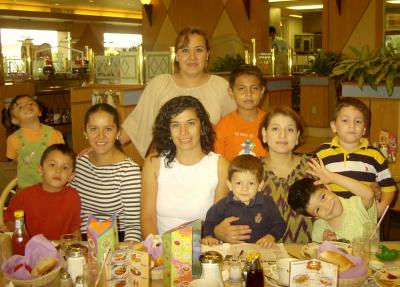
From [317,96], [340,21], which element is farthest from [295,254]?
[340,21]

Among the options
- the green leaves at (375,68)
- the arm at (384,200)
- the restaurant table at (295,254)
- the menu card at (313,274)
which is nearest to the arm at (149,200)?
the restaurant table at (295,254)

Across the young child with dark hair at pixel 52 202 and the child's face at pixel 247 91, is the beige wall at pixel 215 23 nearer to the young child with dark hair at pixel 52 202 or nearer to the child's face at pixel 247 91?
the child's face at pixel 247 91

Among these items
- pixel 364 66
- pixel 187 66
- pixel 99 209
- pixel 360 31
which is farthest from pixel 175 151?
pixel 360 31

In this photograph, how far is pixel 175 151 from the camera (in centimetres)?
256

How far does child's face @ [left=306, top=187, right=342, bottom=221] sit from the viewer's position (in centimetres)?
218

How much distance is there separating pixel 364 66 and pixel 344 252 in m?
3.71

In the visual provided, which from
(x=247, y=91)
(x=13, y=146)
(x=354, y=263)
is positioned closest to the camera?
(x=354, y=263)

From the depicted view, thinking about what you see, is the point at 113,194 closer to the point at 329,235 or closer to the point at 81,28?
the point at 329,235

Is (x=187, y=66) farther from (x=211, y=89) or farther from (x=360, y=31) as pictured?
(x=360, y=31)

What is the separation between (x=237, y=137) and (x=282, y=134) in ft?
1.88

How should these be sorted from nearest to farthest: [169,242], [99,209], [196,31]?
[169,242] < [99,209] < [196,31]

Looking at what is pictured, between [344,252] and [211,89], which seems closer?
[344,252]

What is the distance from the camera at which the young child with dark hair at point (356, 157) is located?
267cm

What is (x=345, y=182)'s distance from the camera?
237 centimetres
